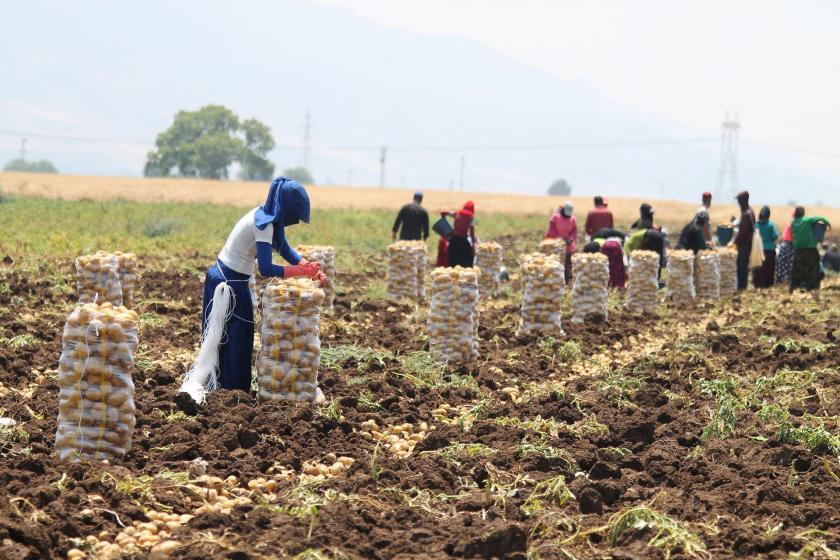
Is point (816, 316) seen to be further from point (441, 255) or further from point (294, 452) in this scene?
point (294, 452)

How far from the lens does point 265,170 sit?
381 feet

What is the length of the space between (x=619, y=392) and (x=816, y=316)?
19.9ft

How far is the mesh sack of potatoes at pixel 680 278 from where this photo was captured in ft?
51.2

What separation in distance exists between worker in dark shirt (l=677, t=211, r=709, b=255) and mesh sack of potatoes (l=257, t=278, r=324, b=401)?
428 inches

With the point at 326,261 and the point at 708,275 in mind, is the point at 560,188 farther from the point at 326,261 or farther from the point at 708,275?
the point at 326,261

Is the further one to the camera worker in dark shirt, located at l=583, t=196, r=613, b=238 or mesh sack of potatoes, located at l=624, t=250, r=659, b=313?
worker in dark shirt, located at l=583, t=196, r=613, b=238

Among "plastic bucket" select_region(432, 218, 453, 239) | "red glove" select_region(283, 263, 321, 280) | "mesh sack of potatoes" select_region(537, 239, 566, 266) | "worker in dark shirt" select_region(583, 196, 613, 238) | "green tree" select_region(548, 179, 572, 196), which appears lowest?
"mesh sack of potatoes" select_region(537, 239, 566, 266)

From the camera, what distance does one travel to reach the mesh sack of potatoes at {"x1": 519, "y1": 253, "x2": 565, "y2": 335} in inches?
456

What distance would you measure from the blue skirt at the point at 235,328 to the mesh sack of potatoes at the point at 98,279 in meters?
3.91

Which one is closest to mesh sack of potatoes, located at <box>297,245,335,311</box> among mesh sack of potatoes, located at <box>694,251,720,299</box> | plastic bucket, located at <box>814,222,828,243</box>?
mesh sack of potatoes, located at <box>694,251,720,299</box>

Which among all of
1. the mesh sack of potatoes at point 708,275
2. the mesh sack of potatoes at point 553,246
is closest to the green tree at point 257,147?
the mesh sack of potatoes at point 553,246

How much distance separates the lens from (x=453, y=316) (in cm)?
991

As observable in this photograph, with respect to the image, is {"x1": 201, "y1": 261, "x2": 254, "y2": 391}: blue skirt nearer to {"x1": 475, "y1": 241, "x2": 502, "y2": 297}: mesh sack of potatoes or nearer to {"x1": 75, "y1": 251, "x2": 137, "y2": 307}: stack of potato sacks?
{"x1": 75, "y1": 251, "x2": 137, "y2": 307}: stack of potato sacks

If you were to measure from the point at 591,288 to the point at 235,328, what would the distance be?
20.4 feet
